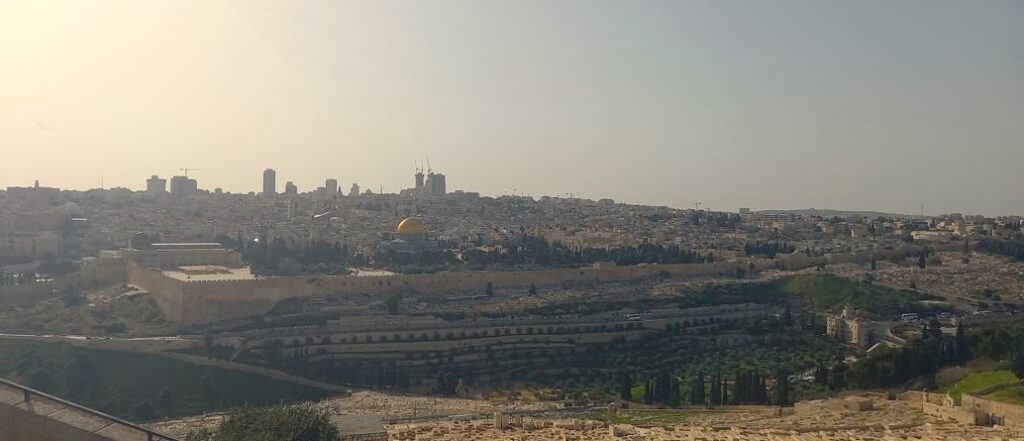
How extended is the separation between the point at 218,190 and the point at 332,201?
2390cm

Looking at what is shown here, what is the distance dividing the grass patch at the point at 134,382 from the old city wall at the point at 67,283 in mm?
6751

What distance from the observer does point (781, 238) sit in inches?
2537

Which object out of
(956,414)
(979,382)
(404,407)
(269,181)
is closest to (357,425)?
(404,407)

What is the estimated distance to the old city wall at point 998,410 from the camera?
17.7 m

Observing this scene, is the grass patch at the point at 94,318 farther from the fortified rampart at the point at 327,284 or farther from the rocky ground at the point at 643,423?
the rocky ground at the point at 643,423

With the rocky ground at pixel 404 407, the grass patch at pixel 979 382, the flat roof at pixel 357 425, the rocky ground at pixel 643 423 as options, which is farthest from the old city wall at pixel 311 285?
the grass patch at pixel 979 382

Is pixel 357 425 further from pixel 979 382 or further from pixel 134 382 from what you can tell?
pixel 979 382

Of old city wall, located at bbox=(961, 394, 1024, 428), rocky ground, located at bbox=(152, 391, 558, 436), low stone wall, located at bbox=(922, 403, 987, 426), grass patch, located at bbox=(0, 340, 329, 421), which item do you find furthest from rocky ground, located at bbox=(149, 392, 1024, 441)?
grass patch, located at bbox=(0, 340, 329, 421)

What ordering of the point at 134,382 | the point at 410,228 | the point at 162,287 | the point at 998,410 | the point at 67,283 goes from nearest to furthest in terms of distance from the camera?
the point at 998,410 < the point at 134,382 < the point at 162,287 < the point at 67,283 < the point at 410,228

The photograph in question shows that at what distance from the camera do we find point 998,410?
18297mm

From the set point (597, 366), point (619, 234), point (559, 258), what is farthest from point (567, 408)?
point (619, 234)

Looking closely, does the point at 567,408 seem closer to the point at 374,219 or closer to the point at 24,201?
the point at 374,219

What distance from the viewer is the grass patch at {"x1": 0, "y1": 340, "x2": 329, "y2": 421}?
22531 millimetres

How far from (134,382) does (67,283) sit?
13292 millimetres
